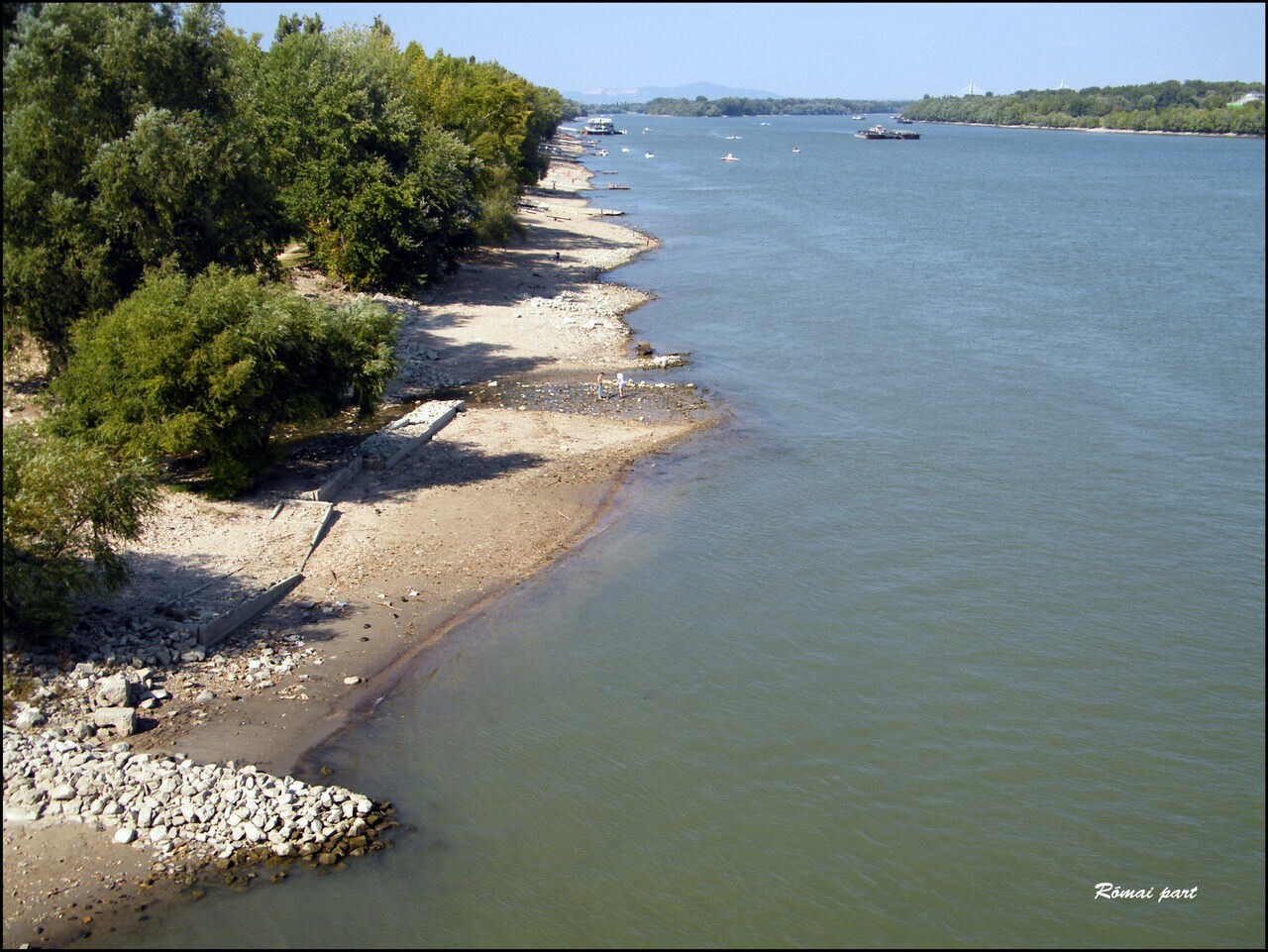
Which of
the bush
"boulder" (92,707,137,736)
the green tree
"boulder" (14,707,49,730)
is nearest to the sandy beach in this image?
"boulder" (92,707,137,736)

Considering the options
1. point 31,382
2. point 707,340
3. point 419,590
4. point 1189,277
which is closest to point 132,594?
point 419,590

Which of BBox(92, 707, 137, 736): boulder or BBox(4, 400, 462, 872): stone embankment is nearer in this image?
BBox(4, 400, 462, 872): stone embankment

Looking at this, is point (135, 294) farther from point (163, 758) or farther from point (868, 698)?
point (868, 698)

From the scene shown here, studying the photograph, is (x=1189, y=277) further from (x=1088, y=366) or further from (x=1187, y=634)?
(x=1187, y=634)

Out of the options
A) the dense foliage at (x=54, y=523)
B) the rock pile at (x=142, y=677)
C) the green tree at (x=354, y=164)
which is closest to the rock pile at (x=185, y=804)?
the rock pile at (x=142, y=677)

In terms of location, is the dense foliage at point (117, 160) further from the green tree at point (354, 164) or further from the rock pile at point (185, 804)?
the rock pile at point (185, 804)

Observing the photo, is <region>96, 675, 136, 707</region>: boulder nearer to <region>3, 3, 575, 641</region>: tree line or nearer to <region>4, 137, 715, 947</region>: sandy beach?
<region>4, 137, 715, 947</region>: sandy beach
